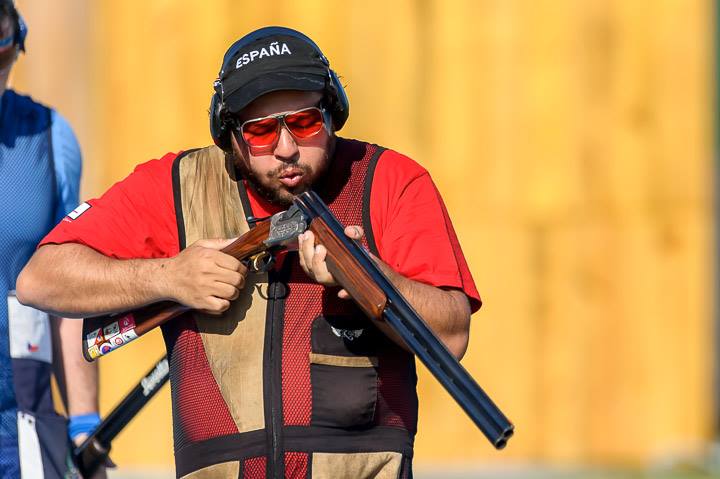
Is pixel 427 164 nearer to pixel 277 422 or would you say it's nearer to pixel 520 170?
pixel 520 170

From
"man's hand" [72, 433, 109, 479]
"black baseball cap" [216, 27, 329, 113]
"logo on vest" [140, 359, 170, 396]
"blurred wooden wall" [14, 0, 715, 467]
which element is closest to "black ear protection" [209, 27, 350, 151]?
"black baseball cap" [216, 27, 329, 113]

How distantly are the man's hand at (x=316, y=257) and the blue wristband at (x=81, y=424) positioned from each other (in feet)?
4.80

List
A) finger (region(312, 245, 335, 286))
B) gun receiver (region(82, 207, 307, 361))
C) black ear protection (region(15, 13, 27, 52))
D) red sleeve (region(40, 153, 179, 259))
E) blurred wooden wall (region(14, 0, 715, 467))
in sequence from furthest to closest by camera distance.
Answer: blurred wooden wall (region(14, 0, 715, 467)) → black ear protection (region(15, 13, 27, 52)) → red sleeve (region(40, 153, 179, 259)) → gun receiver (region(82, 207, 307, 361)) → finger (region(312, 245, 335, 286))

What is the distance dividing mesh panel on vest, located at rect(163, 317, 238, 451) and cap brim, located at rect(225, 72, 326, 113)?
0.64 m

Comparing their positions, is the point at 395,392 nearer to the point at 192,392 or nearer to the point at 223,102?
the point at 192,392

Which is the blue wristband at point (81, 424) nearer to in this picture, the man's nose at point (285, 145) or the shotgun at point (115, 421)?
the shotgun at point (115, 421)

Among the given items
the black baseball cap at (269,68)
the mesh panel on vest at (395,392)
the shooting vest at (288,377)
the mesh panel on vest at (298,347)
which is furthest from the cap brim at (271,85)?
the mesh panel on vest at (395,392)

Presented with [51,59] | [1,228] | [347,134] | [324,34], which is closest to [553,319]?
[347,134]

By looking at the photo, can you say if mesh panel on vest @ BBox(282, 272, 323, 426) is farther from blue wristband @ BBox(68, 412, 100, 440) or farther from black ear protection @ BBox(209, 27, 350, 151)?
blue wristband @ BBox(68, 412, 100, 440)

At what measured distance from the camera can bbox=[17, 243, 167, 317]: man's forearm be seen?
4.01 m

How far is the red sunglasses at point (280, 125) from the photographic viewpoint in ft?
13.0

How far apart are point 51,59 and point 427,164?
234 centimetres

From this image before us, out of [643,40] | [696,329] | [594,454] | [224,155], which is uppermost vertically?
[643,40]

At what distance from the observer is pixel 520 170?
28.2 feet
